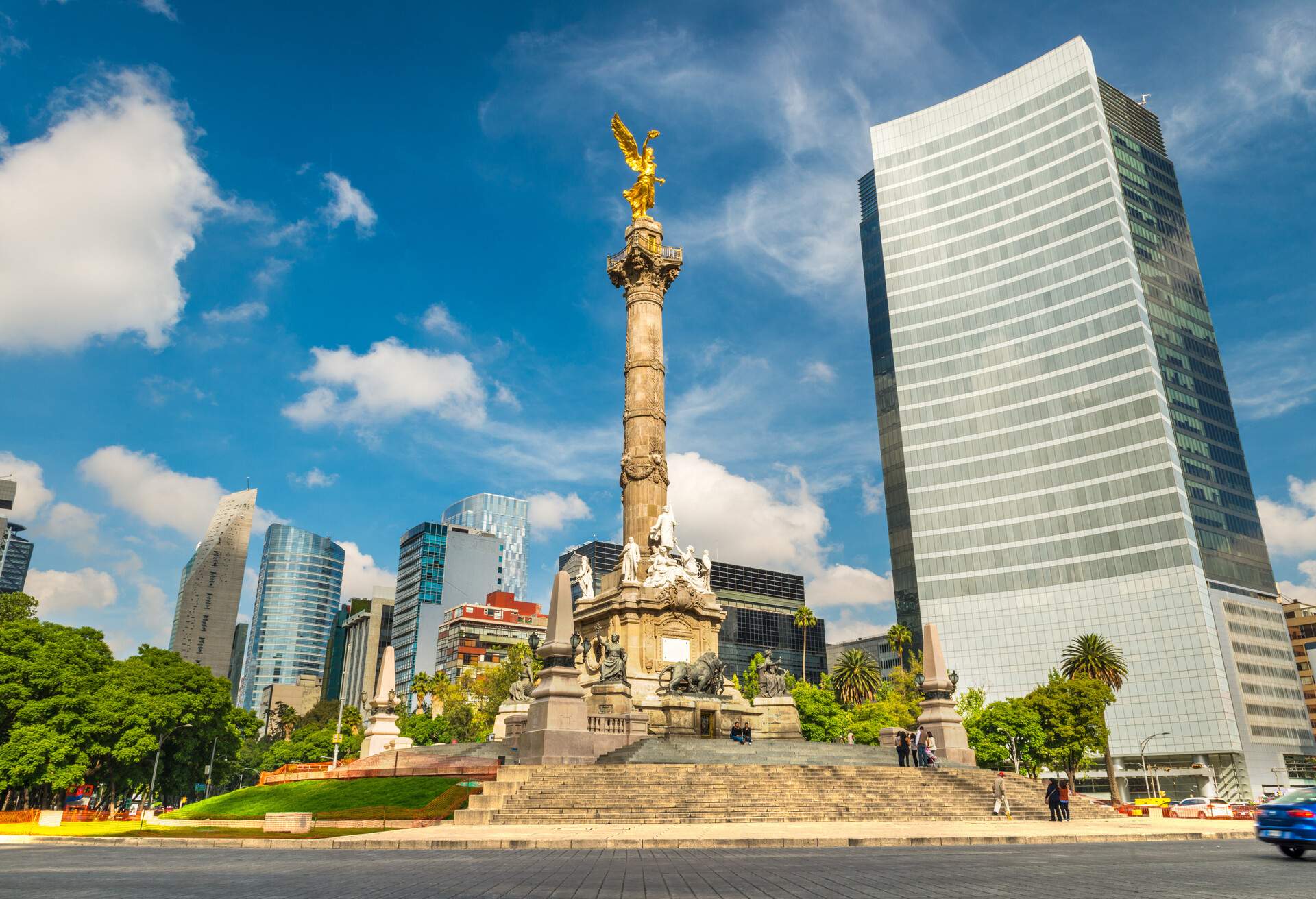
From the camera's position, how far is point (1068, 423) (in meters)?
89.8

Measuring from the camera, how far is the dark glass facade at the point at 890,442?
Answer: 104 meters

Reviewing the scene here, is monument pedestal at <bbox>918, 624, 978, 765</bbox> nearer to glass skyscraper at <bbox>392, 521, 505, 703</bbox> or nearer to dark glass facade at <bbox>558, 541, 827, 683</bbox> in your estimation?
dark glass facade at <bbox>558, 541, 827, 683</bbox>

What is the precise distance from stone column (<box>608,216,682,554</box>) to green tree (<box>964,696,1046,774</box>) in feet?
102

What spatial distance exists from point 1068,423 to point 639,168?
61767mm

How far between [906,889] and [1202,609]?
84011 millimetres

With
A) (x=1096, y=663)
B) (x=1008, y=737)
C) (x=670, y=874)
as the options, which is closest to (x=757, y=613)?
(x=1096, y=663)

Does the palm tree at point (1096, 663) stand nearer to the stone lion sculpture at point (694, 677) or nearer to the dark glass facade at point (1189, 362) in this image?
the dark glass facade at point (1189, 362)

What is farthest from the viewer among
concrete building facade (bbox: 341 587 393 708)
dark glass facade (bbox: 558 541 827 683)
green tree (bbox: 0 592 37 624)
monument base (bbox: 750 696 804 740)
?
concrete building facade (bbox: 341 587 393 708)

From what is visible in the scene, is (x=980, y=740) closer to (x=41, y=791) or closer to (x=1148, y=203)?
(x=41, y=791)

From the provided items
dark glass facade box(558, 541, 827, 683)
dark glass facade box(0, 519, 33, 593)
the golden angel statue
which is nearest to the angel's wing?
the golden angel statue

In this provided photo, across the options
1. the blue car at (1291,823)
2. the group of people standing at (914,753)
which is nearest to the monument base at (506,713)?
the group of people standing at (914,753)

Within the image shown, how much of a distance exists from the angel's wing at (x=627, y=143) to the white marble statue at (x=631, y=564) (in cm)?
2408

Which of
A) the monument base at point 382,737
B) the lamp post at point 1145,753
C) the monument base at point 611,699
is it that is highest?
the monument base at point 611,699

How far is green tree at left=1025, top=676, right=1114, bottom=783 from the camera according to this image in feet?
188
